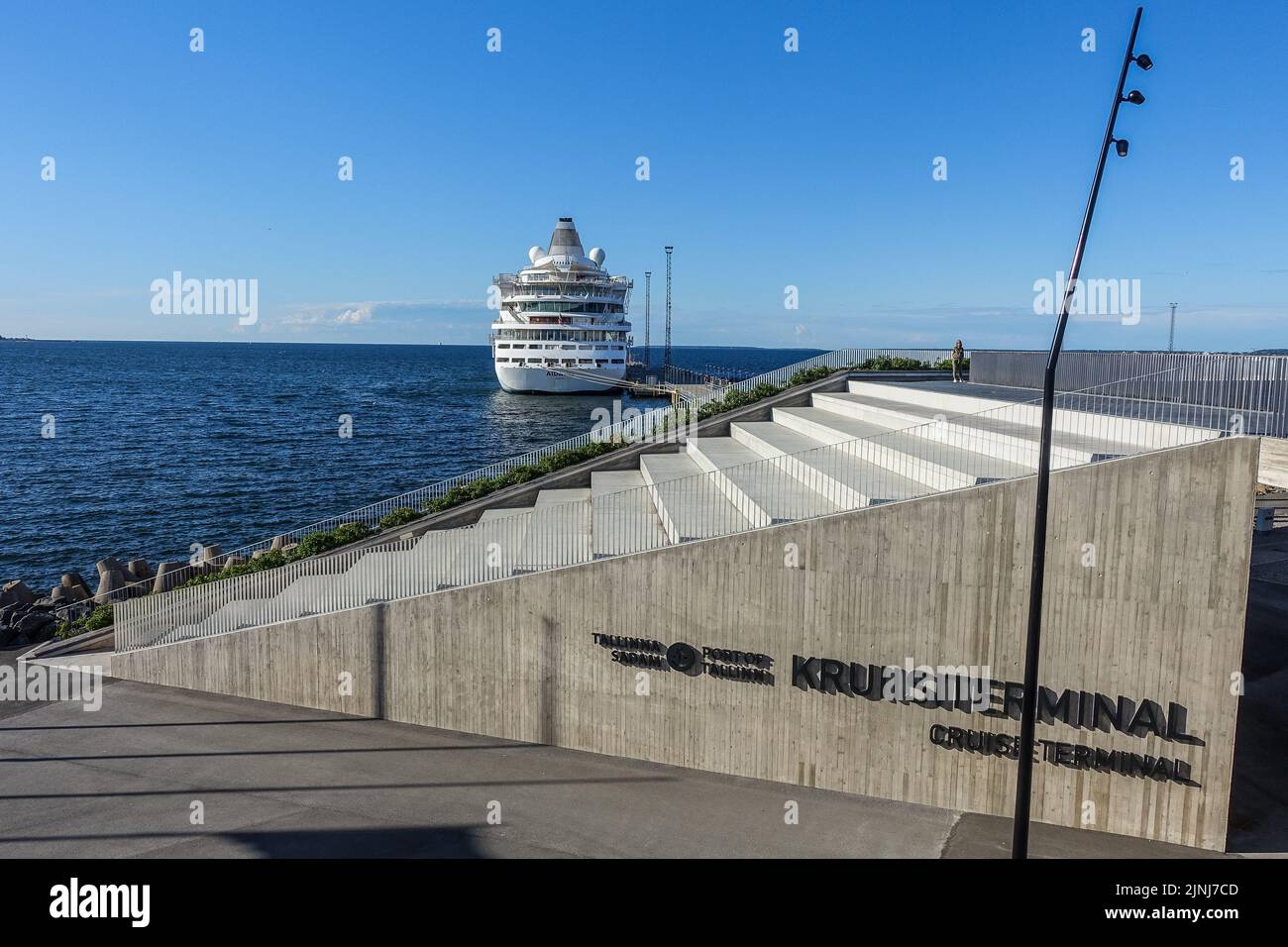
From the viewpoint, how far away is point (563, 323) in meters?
83.3

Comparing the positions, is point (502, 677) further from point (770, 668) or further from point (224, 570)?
point (224, 570)

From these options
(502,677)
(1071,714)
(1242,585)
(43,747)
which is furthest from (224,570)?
(1242,585)

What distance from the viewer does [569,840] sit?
10.1 m

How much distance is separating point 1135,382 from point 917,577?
25.0 ft

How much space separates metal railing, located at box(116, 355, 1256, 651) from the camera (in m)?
11.5

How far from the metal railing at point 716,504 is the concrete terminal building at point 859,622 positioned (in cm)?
6

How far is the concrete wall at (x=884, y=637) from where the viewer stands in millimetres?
9812

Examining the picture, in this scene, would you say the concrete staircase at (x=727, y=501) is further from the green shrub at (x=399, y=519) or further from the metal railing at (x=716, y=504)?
the green shrub at (x=399, y=519)

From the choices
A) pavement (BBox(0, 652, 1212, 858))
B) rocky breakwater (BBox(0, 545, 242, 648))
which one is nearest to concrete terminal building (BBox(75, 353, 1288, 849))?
pavement (BBox(0, 652, 1212, 858))

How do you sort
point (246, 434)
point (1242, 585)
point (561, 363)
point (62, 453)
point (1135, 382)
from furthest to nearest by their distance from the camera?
point (561, 363) < point (246, 434) < point (62, 453) < point (1135, 382) < point (1242, 585)

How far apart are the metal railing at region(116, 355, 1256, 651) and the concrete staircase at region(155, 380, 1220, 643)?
0.03 meters

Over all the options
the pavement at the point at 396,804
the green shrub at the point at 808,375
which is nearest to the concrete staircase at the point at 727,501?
the pavement at the point at 396,804

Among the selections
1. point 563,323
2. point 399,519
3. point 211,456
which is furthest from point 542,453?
point 563,323

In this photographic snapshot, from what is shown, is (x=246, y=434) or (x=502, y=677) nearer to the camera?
(x=502, y=677)
